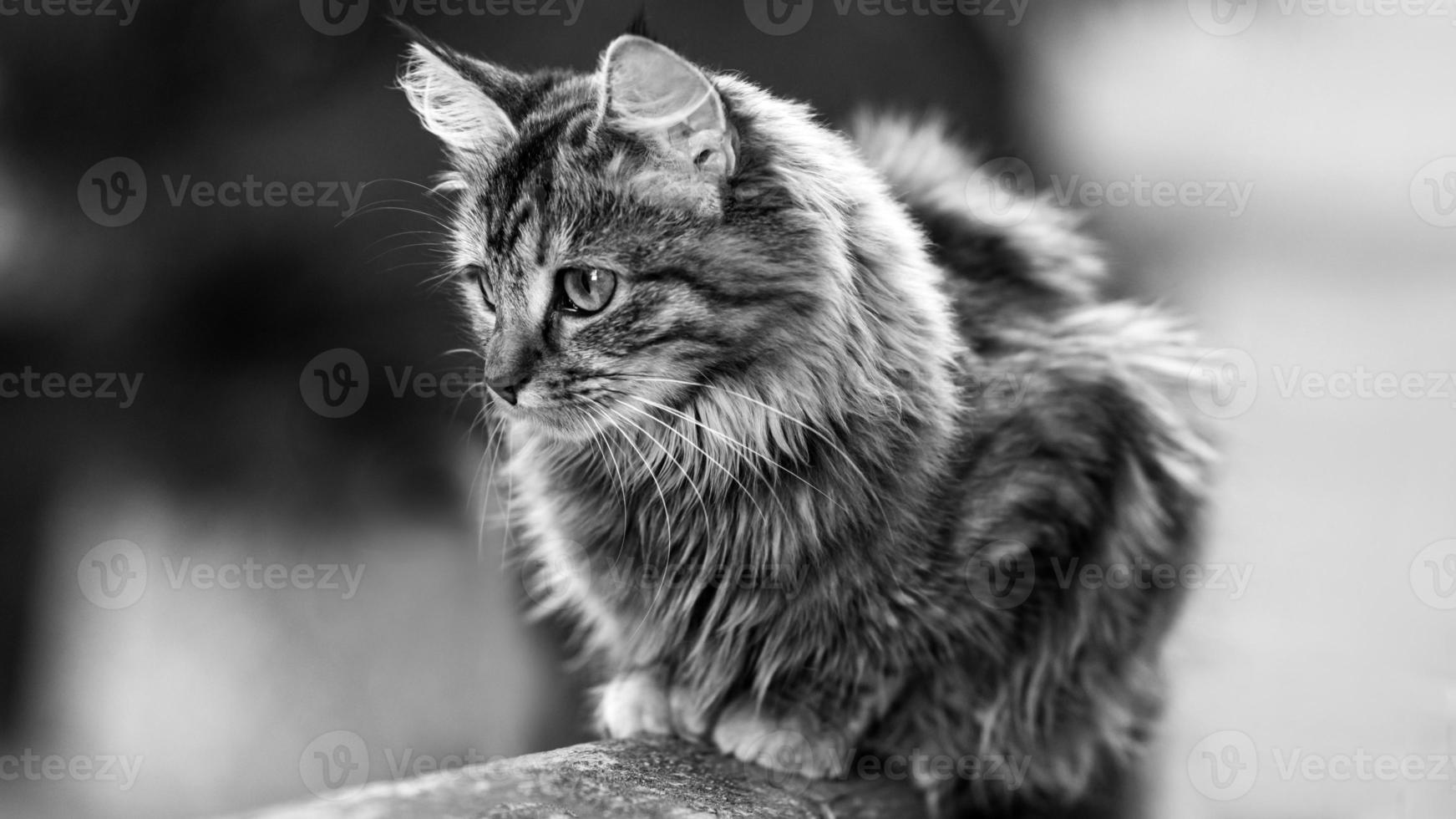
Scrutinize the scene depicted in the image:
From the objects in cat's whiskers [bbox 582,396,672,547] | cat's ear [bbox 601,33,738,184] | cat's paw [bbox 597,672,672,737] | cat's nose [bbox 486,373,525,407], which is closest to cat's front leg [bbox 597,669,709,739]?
cat's paw [bbox 597,672,672,737]

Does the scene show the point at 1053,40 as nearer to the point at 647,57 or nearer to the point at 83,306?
the point at 647,57

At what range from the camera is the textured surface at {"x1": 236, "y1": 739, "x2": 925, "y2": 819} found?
42.2 inches

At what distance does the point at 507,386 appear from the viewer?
135cm

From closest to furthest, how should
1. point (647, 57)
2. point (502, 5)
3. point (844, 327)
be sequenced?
1. point (647, 57)
2. point (844, 327)
3. point (502, 5)

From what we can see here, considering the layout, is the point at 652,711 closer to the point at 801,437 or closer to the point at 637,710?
the point at 637,710

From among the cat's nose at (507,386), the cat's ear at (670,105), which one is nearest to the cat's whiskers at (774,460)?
the cat's nose at (507,386)

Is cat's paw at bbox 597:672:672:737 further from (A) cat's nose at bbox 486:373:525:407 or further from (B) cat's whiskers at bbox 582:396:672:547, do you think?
(A) cat's nose at bbox 486:373:525:407

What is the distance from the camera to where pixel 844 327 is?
139cm

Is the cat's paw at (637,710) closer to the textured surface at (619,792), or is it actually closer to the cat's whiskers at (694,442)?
the textured surface at (619,792)

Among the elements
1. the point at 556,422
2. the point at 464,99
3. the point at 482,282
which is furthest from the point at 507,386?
the point at 464,99

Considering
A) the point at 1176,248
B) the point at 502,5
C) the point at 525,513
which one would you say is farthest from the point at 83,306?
the point at 1176,248

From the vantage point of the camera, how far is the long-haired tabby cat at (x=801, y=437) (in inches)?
53.3

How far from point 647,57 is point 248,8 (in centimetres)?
260

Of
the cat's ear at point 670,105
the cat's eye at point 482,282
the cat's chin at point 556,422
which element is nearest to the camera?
the cat's ear at point 670,105
